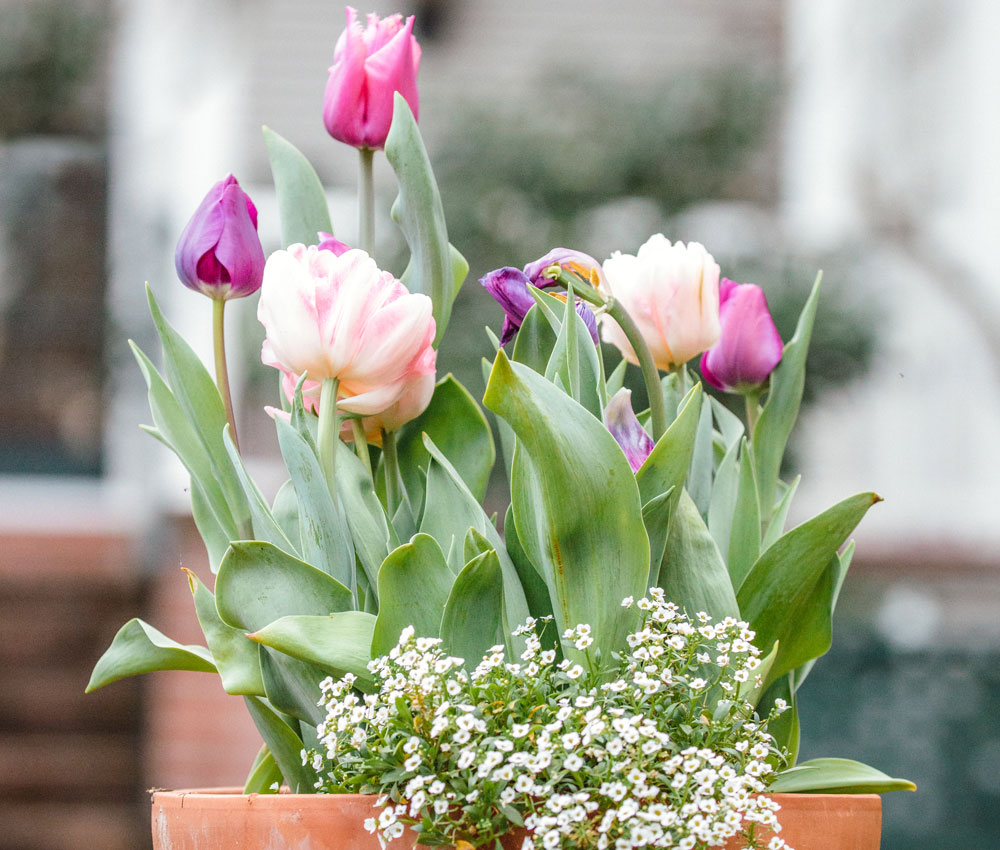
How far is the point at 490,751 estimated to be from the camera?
59cm

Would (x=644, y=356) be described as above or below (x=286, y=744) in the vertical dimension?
above

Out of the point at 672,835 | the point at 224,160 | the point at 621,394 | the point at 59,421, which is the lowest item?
the point at 59,421

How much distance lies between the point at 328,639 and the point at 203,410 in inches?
7.8

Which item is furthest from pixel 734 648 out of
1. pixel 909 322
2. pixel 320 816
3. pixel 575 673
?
pixel 909 322

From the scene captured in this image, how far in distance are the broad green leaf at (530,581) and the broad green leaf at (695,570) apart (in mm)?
74

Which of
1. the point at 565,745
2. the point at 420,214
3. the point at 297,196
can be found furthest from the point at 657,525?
the point at 297,196

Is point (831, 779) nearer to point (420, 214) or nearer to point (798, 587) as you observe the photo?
point (798, 587)

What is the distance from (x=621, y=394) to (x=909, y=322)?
443 cm

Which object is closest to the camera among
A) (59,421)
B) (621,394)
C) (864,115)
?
(621,394)

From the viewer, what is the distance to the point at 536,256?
4.00 metres

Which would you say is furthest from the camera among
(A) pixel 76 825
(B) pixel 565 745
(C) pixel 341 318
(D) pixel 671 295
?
(A) pixel 76 825

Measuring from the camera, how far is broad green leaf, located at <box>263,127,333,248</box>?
86 centimetres

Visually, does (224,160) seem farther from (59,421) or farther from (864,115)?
(864,115)

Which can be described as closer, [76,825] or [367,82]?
[367,82]
